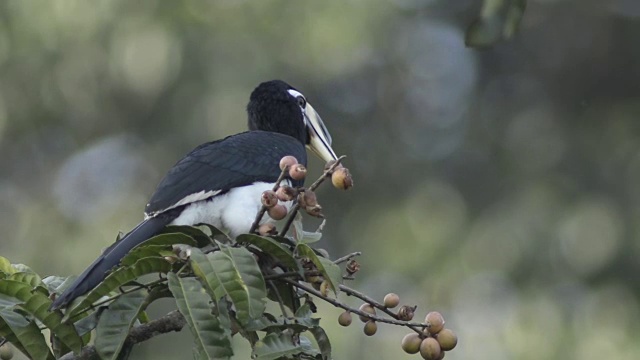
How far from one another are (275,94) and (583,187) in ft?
9.25

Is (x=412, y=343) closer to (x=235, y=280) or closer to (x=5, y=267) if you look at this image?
(x=235, y=280)

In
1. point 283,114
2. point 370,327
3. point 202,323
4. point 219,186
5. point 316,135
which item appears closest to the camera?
point 202,323

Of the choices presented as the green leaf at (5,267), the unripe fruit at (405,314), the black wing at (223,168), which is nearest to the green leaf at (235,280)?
the unripe fruit at (405,314)

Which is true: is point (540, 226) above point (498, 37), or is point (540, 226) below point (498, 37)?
above

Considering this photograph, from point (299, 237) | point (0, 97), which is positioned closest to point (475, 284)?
point (0, 97)

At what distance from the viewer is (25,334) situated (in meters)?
1.58

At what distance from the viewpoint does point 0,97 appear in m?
6.16

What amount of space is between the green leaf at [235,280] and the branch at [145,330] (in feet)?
0.42

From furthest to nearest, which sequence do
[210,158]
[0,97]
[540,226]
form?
[0,97], [540,226], [210,158]

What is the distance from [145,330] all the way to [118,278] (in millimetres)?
121

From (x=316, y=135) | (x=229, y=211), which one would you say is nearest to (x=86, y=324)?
(x=229, y=211)

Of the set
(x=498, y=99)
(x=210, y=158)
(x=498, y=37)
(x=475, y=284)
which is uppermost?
(x=498, y=99)

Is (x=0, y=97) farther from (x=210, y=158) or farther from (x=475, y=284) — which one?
(x=210, y=158)

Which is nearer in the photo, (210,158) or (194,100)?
(210,158)
